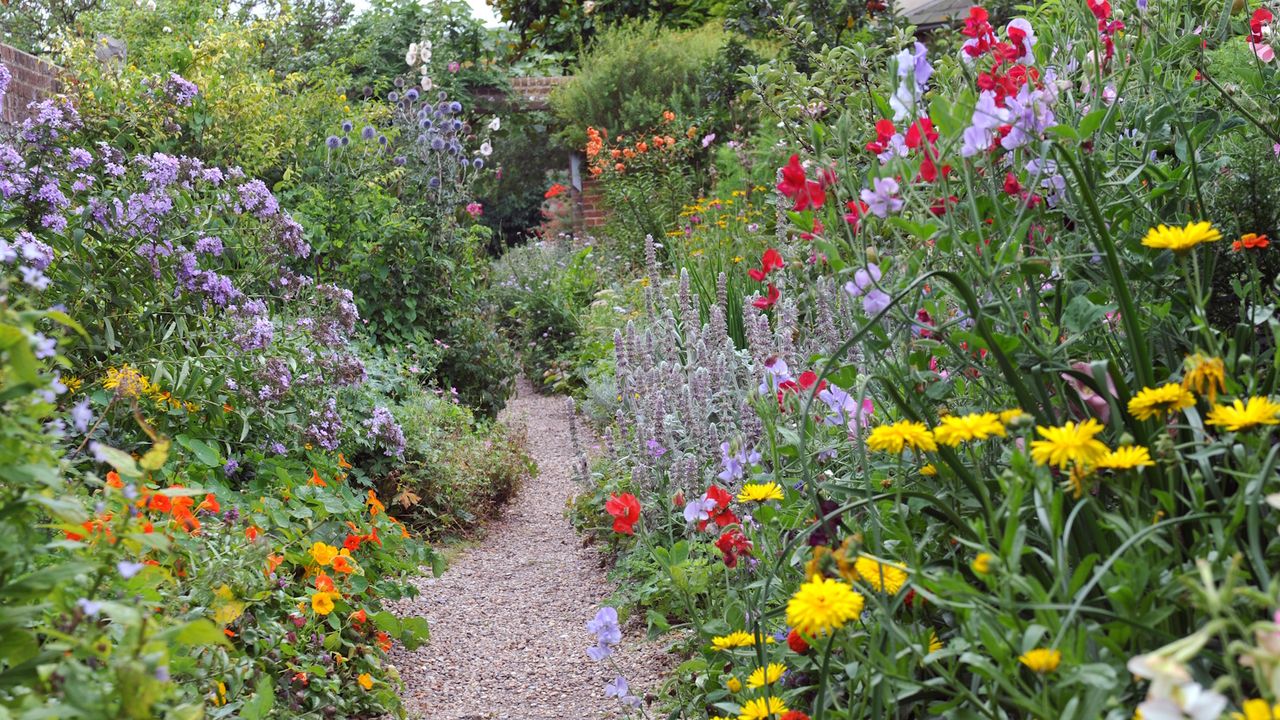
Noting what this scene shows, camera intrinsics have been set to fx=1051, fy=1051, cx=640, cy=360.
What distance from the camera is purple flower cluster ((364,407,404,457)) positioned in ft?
11.7

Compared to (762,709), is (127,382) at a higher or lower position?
higher

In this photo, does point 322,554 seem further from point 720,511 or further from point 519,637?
point 720,511

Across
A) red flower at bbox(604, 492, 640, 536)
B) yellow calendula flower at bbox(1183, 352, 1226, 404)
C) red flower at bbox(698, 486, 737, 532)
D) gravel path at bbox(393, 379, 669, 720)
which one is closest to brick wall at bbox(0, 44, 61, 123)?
gravel path at bbox(393, 379, 669, 720)

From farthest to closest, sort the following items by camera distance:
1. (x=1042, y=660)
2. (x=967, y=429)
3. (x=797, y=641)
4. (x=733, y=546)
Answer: (x=733, y=546) → (x=797, y=641) → (x=967, y=429) → (x=1042, y=660)

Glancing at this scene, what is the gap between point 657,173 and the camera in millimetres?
9914

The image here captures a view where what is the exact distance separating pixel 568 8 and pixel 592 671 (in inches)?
488

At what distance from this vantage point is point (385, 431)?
11.9 feet

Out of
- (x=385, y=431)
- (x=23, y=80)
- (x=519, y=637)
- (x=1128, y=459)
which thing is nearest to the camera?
(x=1128, y=459)

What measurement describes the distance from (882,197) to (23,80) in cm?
549

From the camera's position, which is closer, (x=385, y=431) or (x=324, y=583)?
(x=324, y=583)

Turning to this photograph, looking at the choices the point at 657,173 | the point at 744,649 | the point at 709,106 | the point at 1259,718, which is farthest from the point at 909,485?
the point at 709,106

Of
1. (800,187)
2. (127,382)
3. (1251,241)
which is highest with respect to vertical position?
(800,187)

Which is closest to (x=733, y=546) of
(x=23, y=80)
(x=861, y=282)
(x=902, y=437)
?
(x=861, y=282)

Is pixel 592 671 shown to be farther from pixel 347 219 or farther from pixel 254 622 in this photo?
pixel 347 219
